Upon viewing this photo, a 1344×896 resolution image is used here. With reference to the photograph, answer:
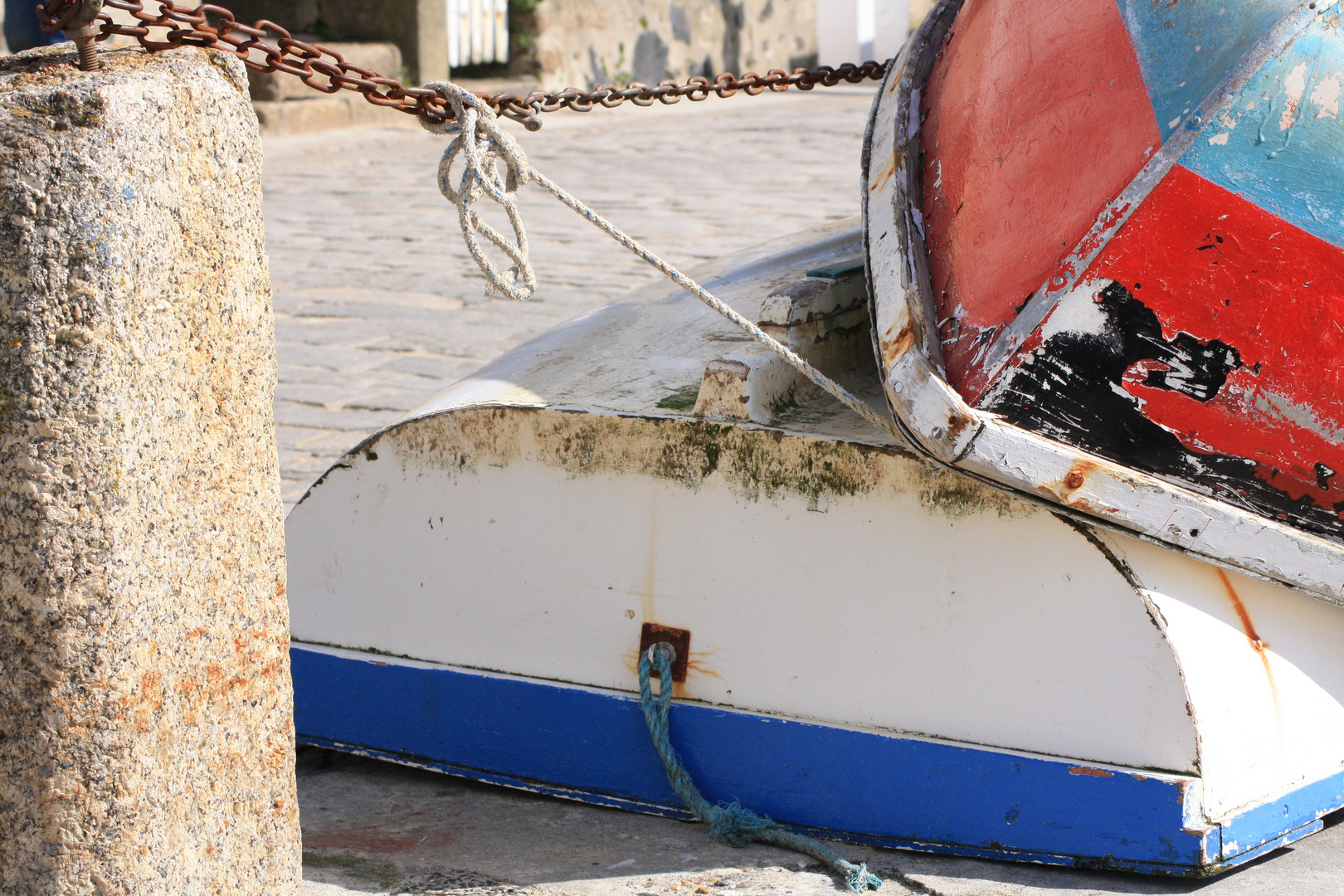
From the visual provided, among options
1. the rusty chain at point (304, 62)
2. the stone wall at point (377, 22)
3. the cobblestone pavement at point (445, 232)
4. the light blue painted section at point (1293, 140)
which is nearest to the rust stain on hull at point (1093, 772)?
the light blue painted section at point (1293, 140)

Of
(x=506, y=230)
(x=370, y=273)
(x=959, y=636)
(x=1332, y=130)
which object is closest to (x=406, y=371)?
(x=370, y=273)

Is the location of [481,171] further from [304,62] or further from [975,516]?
[975,516]

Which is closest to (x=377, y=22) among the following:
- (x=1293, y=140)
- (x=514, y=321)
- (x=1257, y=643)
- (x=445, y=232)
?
(x=445, y=232)

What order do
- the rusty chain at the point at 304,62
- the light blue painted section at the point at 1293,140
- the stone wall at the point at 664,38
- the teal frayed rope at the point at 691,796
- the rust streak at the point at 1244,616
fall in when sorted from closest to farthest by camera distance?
the rusty chain at the point at 304,62 → the light blue painted section at the point at 1293,140 → the rust streak at the point at 1244,616 → the teal frayed rope at the point at 691,796 → the stone wall at the point at 664,38

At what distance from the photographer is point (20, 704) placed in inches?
50.8

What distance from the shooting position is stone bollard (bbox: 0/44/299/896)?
49.1 inches

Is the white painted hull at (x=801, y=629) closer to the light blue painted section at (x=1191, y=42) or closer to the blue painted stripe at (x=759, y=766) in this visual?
the blue painted stripe at (x=759, y=766)

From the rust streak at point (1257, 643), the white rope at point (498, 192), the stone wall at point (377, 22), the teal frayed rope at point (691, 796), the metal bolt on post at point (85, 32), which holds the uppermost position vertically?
the stone wall at point (377, 22)

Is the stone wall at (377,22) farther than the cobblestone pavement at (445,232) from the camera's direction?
Yes

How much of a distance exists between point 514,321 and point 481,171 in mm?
3040

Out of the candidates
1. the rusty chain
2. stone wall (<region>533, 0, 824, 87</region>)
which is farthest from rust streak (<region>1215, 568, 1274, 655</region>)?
stone wall (<region>533, 0, 824, 87</region>)

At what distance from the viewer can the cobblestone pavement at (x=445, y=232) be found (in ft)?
13.8

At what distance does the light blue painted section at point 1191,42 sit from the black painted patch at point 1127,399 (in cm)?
26

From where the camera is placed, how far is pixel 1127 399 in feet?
5.55
